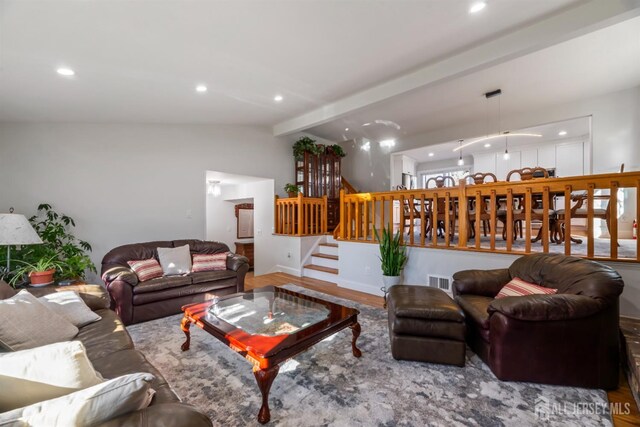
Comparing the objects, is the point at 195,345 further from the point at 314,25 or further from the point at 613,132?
the point at 613,132

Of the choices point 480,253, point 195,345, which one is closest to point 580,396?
point 480,253

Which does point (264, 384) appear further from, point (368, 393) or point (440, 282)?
point (440, 282)

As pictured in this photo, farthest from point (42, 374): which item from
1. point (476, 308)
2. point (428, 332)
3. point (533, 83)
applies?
point (533, 83)

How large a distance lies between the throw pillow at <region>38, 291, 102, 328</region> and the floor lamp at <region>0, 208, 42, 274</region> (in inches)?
35.0

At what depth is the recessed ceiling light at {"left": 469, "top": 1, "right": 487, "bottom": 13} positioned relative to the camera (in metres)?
2.18

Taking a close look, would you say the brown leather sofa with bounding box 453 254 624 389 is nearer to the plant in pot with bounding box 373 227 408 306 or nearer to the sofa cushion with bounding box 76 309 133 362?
the plant in pot with bounding box 373 227 408 306

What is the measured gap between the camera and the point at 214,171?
489 cm

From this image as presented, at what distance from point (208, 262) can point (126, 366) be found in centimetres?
232

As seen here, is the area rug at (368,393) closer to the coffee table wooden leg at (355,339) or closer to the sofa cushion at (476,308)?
the coffee table wooden leg at (355,339)

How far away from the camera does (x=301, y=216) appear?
5.35 metres

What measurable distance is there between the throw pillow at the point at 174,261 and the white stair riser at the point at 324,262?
7.80ft

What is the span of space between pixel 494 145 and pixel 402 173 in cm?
240

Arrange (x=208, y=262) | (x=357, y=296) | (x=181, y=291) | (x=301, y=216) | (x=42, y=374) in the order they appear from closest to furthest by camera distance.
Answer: (x=42, y=374) → (x=181, y=291) → (x=208, y=262) → (x=357, y=296) → (x=301, y=216)

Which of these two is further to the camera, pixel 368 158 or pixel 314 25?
pixel 368 158
